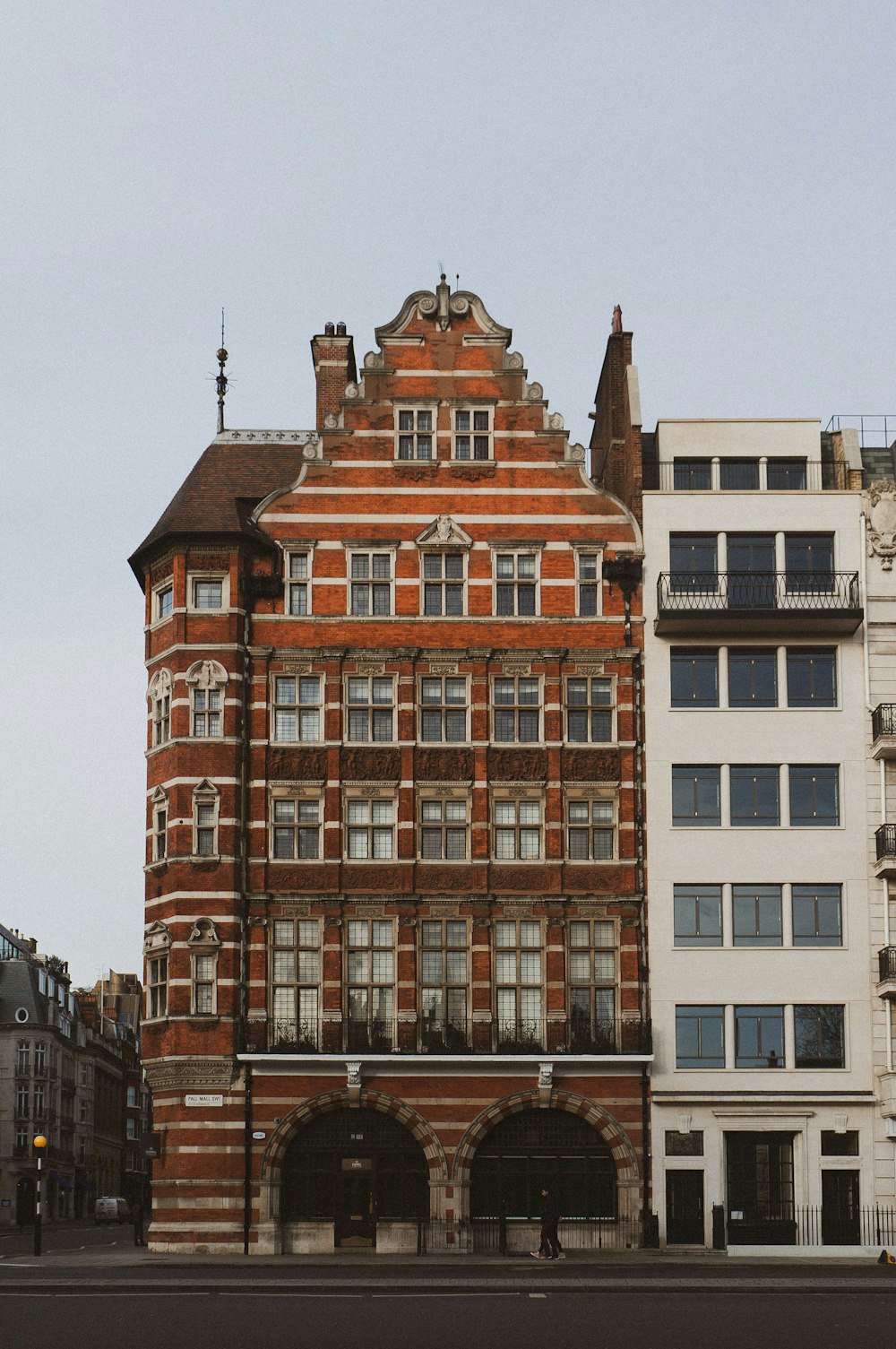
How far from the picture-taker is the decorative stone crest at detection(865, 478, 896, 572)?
51.7 meters

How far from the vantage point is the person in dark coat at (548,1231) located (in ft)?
144

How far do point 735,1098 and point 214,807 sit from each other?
15023 millimetres

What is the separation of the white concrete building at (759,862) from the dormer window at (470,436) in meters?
4.57

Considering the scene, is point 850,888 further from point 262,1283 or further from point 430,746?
point 262,1283

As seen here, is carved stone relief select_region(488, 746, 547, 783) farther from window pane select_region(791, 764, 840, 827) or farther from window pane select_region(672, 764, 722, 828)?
window pane select_region(791, 764, 840, 827)

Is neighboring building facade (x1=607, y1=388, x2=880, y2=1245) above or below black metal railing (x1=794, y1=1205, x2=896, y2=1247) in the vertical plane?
Result: above

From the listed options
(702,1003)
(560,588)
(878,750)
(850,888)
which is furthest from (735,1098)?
(560,588)

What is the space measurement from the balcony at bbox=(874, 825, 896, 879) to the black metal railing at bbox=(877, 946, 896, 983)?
1.86 metres

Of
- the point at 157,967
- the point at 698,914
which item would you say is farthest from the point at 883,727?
the point at 157,967

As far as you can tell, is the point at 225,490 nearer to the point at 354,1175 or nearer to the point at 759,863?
the point at 759,863

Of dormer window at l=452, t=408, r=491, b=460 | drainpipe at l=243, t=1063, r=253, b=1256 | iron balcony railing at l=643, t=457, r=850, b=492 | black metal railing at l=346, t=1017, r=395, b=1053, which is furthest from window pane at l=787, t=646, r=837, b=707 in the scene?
drainpipe at l=243, t=1063, r=253, b=1256

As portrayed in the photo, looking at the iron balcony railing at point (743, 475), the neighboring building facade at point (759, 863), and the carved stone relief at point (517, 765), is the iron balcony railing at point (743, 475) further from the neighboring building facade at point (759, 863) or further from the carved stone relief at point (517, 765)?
the carved stone relief at point (517, 765)

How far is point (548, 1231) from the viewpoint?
1729 inches

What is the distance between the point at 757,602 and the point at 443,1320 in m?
27.0
